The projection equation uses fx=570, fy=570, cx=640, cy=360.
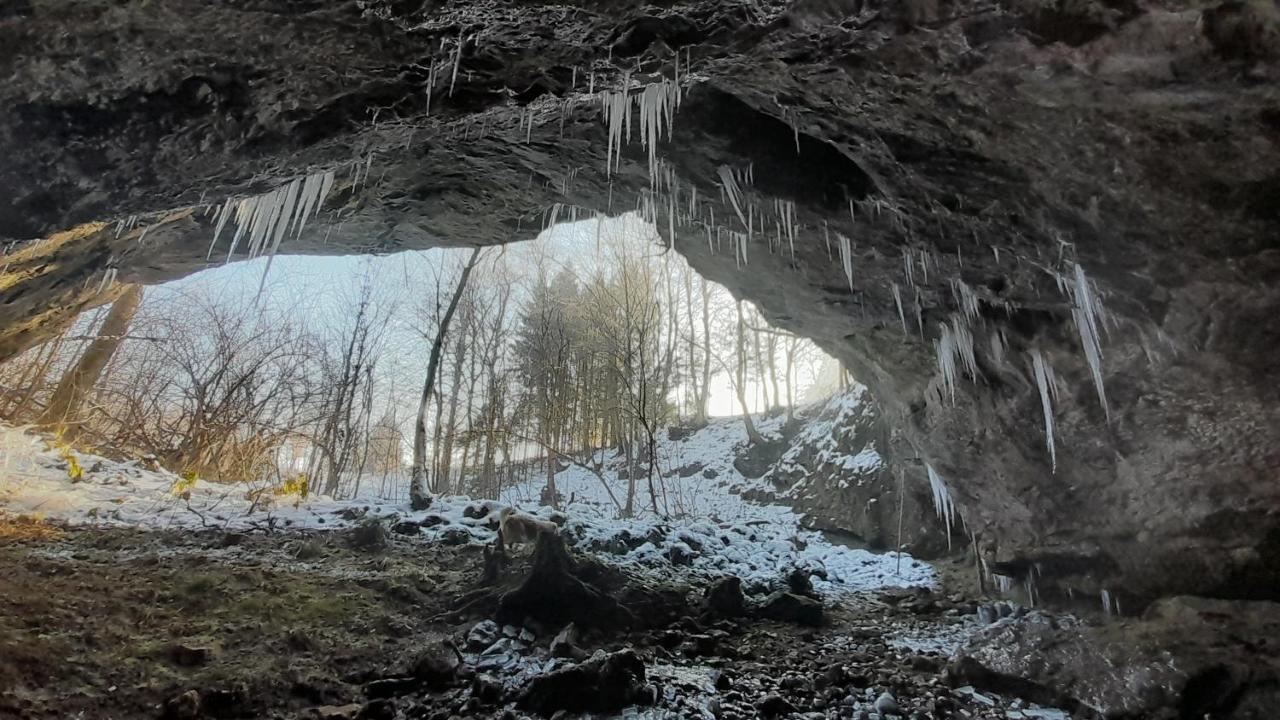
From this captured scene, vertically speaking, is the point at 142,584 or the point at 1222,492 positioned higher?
the point at 1222,492

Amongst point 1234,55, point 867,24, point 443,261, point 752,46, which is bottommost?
point 1234,55

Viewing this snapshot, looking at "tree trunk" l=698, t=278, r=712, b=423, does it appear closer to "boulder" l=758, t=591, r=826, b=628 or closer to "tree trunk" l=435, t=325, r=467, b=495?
"tree trunk" l=435, t=325, r=467, b=495

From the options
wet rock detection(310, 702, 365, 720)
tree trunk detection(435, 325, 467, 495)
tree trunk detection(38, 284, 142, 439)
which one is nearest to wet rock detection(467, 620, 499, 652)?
wet rock detection(310, 702, 365, 720)

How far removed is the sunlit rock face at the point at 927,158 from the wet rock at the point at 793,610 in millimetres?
1750

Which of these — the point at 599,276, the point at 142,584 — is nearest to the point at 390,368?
the point at 599,276

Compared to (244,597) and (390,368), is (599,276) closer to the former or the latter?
(390,368)

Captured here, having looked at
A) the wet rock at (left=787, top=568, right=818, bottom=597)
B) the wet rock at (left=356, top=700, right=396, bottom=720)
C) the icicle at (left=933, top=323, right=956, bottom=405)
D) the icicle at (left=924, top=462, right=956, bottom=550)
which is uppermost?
the icicle at (left=933, top=323, right=956, bottom=405)

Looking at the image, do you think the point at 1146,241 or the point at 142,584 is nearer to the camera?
the point at 1146,241

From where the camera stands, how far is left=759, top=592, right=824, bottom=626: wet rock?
5.78 meters

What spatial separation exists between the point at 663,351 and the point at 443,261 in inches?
307

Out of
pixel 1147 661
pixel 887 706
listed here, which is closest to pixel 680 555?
pixel 887 706

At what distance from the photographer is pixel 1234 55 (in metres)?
2.34

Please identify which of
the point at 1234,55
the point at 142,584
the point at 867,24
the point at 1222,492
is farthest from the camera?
the point at 142,584

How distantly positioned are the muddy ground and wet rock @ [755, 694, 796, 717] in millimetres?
13
